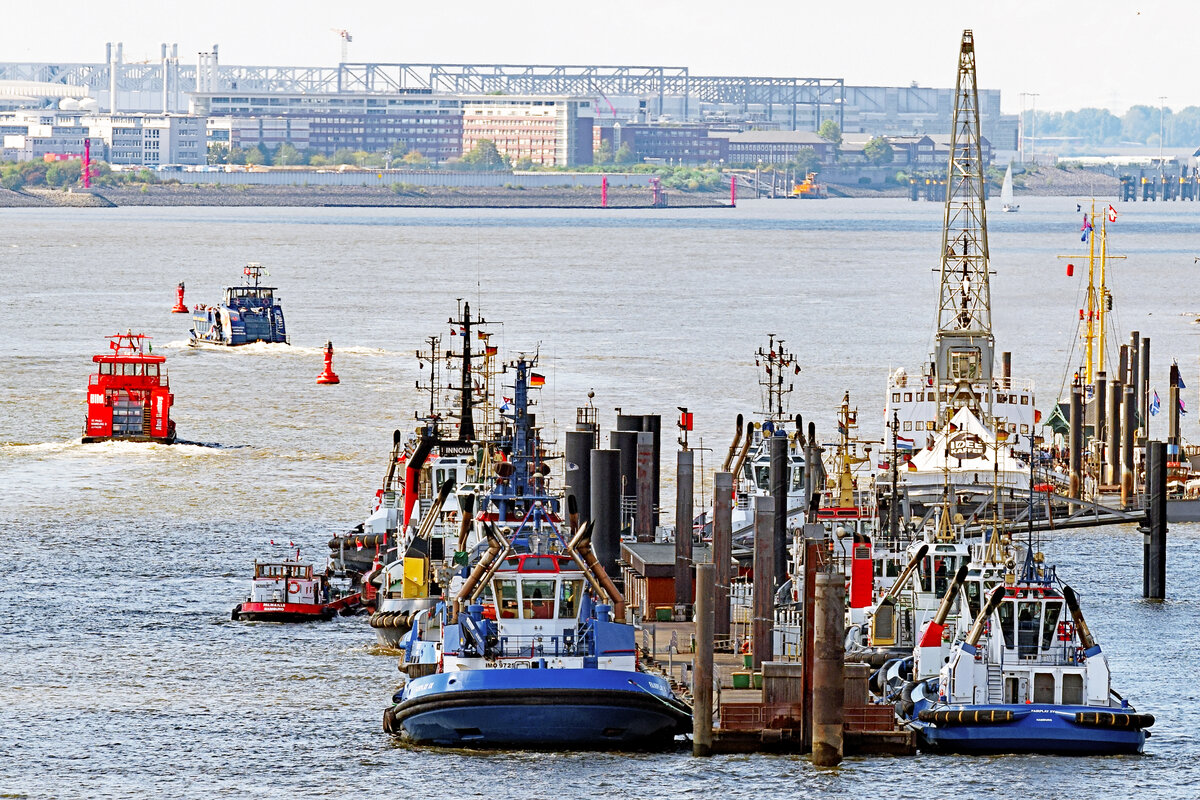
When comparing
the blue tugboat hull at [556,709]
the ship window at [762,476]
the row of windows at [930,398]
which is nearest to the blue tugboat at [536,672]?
the blue tugboat hull at [556,709]

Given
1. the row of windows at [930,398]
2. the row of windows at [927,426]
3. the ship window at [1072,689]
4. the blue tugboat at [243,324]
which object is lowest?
the ship window at [1072,689]

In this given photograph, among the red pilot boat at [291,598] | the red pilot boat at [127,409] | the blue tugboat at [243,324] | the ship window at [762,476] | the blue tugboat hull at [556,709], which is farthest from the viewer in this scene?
the blue tugboat at [243,324]

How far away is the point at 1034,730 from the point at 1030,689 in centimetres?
93

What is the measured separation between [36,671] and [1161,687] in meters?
26.8

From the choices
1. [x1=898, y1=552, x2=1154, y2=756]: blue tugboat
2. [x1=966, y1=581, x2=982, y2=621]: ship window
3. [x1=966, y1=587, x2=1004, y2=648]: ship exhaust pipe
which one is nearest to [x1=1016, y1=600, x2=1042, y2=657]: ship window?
[x1=898, y1=552, x2=1154, y2=756]: blue tugboat

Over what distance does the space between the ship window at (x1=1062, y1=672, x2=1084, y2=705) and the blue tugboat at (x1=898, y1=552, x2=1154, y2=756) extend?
20 mm

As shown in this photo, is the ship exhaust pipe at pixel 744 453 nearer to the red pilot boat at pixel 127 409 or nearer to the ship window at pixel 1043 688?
the ship window at pixel 1043 688

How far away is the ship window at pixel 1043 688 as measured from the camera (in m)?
48.3

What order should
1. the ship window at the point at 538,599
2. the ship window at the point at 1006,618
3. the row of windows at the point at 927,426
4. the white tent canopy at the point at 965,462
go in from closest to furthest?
the ship window at the point at 1006,618, the ship window at the point at 538,599, the white tent canopy at the point at 965,462, the row of windows at the point at 927,426

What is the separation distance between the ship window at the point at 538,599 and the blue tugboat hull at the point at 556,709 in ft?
4.63

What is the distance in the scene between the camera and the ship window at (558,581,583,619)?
4919 cm

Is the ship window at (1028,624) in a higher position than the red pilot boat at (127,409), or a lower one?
lower

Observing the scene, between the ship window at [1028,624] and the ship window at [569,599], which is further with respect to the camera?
the ship window at [569,599]

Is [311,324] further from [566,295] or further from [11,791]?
[11,791]
